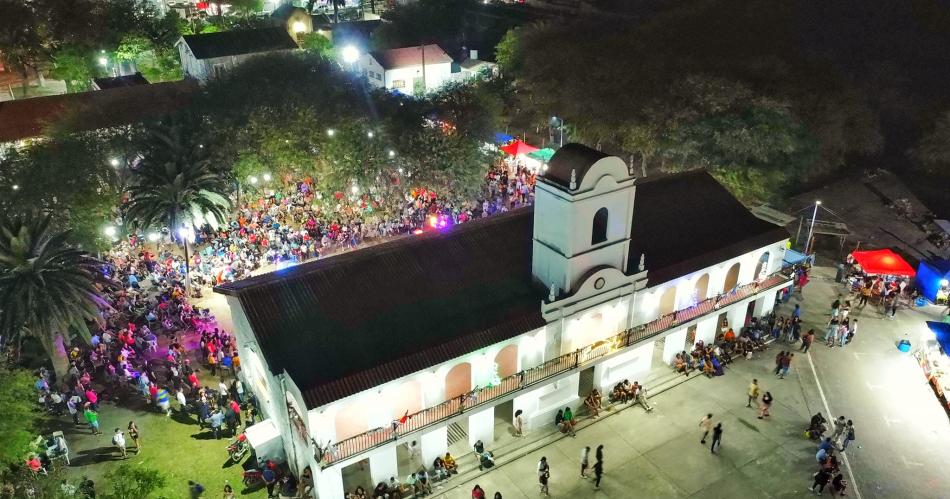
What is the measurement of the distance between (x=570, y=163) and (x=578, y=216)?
1.93 m

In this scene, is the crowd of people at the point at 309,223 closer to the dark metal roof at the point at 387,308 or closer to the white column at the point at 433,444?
the dark metal roof at the point at 387,308

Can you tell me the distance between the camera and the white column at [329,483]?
2116 cm

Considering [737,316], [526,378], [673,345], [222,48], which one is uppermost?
[222,48]

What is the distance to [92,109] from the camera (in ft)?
149

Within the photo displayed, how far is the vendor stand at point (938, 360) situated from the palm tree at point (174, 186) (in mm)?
35324

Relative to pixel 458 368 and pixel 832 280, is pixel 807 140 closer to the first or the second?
pixel 832 280

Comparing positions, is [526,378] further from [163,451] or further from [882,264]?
[882,264]

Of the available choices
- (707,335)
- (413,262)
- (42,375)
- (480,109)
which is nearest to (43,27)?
(480,109)

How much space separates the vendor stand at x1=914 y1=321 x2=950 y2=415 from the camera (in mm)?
28062

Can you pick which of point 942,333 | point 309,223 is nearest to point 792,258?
point 942,333

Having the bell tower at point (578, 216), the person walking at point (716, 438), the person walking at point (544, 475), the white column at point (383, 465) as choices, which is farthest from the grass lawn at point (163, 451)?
the person walking at point (716, 438)

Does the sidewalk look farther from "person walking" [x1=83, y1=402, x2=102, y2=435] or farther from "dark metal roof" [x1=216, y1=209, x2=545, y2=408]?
"person walking" [x1=83, y1=402, x2=102, y2=435]

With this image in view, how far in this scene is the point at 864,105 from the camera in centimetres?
4781

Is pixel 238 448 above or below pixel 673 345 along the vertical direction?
below
